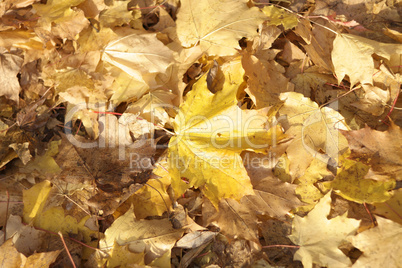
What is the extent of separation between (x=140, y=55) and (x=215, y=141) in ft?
1.80

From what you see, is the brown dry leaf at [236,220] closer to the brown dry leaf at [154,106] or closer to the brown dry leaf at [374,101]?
the brown dry leaf at [154,106]

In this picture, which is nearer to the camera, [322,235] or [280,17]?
[322,235]

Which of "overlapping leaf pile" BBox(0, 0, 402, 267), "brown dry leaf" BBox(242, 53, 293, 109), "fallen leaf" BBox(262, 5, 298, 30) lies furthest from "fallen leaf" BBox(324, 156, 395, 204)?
"fallen leaf" BBox(262, 5, 298, 30)

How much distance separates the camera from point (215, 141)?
4.09 ft

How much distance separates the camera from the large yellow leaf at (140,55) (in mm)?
1384

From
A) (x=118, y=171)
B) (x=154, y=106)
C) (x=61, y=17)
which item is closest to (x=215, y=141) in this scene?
(x=154, y=106)

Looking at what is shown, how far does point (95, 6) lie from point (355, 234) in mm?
1565

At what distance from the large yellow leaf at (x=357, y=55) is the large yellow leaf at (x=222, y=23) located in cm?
39

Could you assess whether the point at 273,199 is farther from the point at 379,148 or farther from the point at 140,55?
the point at 140,55

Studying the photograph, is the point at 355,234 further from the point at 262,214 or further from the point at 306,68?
the point at 306,68

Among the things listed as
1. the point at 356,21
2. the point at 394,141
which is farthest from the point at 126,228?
the point at 356,21

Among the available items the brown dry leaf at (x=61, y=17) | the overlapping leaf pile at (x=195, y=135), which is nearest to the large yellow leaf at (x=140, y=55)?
the overlapping leaf pile at (x=195, y=135)

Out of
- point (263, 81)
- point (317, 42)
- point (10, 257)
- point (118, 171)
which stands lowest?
point (10, 257)

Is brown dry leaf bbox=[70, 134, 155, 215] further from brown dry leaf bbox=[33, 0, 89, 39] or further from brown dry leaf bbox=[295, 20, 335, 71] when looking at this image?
brown dry leaf bbox=[295, 20, 335, 71]
